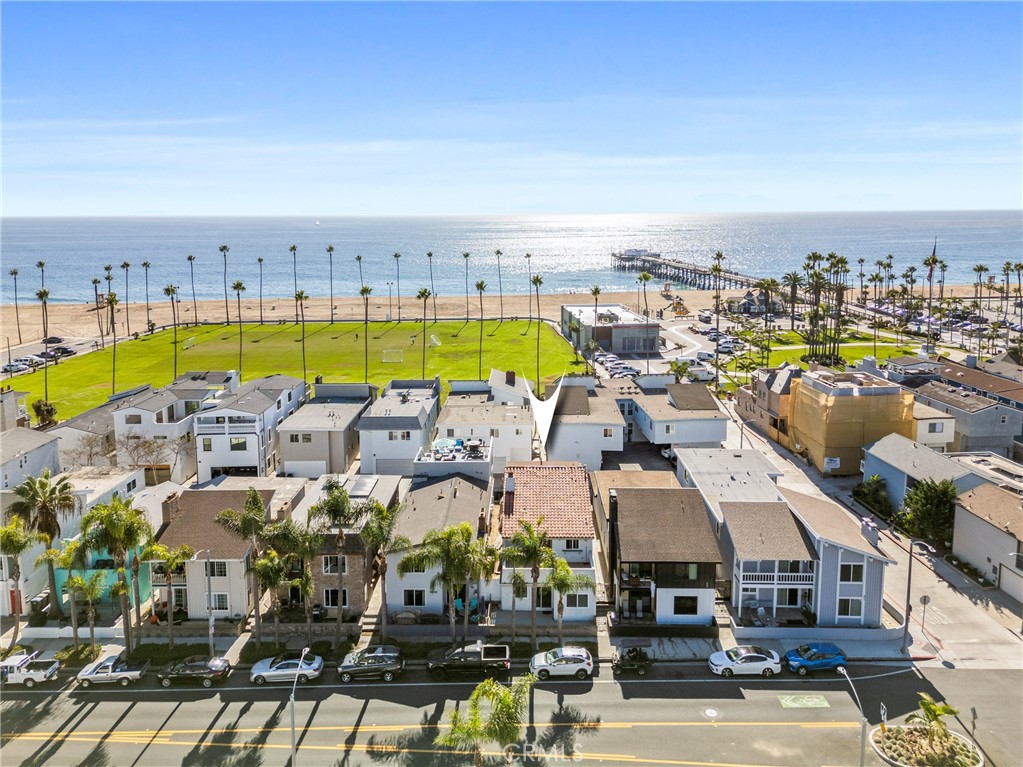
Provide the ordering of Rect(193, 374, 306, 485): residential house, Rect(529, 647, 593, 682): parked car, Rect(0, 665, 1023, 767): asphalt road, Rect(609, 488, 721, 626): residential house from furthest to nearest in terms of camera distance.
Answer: Rect(193, 374, 306, 485): residential house, Rect(609, 488, 721, 626): residential house, Rect(529, 647, 593, 682): parked car, Rect(0, 665, 1023, 767): asphalt road

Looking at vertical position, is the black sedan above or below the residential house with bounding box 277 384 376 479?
below

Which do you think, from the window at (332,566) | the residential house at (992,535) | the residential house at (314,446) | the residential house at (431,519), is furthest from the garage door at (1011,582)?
the residential house at (314,446)

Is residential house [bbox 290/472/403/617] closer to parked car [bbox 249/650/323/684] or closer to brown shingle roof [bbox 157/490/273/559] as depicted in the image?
brown shingle roof [bbox 157/490/273/559]

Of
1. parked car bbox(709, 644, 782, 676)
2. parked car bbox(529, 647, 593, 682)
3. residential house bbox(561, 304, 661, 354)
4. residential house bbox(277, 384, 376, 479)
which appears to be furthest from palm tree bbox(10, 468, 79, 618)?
residential house bbox(561, 304, 661, 354)

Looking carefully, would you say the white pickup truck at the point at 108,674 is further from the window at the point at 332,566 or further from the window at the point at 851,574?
the window at the point at 851,574

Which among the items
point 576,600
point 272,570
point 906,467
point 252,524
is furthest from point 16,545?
point 906,467

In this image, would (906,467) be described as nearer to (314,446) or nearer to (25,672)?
(314,446)
